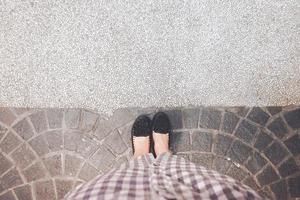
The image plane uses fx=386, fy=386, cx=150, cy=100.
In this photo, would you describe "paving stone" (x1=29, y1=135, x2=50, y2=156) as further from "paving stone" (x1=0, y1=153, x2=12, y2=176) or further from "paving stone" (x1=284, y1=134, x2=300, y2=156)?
"paving stone" (x1=284, y1=134, x2=300, y2=156)

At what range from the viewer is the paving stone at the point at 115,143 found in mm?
3607

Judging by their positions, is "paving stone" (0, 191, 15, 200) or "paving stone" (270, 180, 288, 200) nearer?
"paving stone" (270, 180, 288, 200)

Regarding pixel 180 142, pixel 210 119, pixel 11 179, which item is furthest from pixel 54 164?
pixel 210 119

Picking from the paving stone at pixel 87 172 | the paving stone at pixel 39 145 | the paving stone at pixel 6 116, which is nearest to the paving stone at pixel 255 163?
the paving stone at pixel 87 172

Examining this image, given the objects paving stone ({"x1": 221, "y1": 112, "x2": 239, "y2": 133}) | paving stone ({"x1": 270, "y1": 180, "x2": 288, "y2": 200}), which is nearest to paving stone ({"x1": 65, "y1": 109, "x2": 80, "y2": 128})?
paving stone ({"x1": 221, "y1": 112, "x2": 239, "y2": 133})

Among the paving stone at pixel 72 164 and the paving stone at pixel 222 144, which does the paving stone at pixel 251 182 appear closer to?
the paving stone at pixel 222 144

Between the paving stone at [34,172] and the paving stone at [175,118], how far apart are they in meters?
1.28

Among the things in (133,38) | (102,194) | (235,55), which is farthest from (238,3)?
(102,194)

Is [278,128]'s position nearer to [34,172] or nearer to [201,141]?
[201,141]

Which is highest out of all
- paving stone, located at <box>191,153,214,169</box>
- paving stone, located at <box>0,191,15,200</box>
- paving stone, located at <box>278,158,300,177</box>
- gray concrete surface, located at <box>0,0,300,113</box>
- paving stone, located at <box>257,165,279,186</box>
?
gray concrete surface, located at <box>0,0,300,113</box>

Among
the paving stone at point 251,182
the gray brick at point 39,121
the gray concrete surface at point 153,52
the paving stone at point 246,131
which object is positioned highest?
the gray concrete surface at point 153,52

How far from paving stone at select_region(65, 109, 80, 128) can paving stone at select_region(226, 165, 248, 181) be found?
1.48 m

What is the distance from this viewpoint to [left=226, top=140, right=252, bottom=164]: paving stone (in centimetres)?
354

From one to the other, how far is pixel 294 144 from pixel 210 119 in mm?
794
